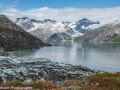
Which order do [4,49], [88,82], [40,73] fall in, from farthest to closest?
[4,49] < [40,73] < [88,82]

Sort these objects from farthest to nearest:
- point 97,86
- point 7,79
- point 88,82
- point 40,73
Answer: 1. point 40,73
2. point 7,79
3. point 88,82
4. point 97,86

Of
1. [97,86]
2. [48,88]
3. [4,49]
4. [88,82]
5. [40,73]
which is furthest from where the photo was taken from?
[4,49]

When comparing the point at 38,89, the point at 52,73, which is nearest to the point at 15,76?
the point at 52,73

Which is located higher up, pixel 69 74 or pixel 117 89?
pixel 117 89

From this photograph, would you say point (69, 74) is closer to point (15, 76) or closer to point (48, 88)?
point (15, 76)

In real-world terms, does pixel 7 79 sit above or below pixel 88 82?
below

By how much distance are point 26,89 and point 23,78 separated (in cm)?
3127

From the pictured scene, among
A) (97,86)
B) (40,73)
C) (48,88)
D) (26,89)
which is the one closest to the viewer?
(26,89)

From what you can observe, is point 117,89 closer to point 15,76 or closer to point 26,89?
point 26,89

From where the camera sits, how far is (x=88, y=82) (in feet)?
89.9

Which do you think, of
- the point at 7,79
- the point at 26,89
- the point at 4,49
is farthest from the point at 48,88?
the point at 4,49

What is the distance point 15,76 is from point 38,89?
3165 centimetres

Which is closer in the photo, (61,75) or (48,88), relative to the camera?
(48,88)

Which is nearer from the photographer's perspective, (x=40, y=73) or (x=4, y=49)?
(x=40, y=73)
